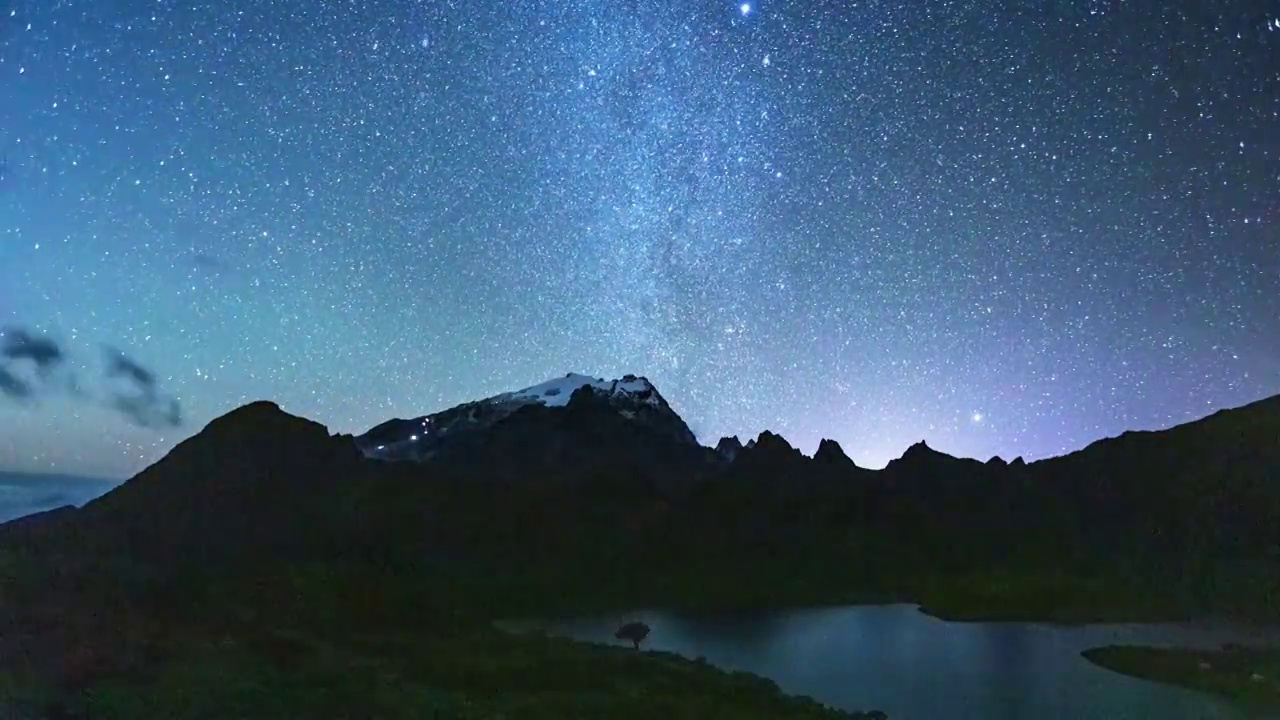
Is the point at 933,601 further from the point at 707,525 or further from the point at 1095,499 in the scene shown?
the point at 1095,499

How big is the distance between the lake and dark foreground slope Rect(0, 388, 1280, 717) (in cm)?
1217

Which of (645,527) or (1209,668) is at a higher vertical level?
(645,527)

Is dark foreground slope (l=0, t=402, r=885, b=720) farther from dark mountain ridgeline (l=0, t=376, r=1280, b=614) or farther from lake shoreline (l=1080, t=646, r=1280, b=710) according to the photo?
lake shoreline (l=1080, t=646, r=1280, b=710)

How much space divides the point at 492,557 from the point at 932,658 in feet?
280

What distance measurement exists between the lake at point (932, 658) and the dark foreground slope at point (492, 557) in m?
12.2

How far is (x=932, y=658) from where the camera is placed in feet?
282

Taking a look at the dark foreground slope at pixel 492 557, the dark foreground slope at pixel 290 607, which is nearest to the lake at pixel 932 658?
the dark foreground slope at pixel 290 607

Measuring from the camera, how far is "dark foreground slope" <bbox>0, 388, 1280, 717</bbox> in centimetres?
6662

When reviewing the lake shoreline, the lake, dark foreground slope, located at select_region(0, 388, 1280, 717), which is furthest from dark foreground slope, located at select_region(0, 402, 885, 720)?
the lake shoreline

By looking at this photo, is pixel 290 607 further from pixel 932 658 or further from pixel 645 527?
pixel 645 527

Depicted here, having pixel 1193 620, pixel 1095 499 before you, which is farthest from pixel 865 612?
pixel 1095 499

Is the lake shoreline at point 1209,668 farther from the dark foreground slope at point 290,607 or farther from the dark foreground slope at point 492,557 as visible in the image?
the dark foreground slope at point 492,557

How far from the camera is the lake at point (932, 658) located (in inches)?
2398

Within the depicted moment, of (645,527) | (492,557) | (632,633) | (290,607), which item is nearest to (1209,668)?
(632,633)
